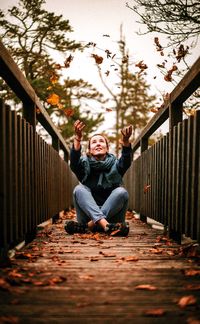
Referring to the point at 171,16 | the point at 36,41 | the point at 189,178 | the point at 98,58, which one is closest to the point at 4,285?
the point at 189,178

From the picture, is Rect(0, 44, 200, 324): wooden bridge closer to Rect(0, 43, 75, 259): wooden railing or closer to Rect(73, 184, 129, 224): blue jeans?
Rect(0, 43, 75, 259): wooden railing

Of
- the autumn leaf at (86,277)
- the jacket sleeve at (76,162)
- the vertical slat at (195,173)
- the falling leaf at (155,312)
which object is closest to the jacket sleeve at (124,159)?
the jacket sleeve at (76,162)

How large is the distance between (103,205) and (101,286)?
98.3 inches

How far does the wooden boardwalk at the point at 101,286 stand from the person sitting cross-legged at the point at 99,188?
917 mm

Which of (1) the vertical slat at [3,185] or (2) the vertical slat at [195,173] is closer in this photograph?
(1) the vertical slat at [3,185]

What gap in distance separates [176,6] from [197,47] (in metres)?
0.67

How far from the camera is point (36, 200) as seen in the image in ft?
12.3

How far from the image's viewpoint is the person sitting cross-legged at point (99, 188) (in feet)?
13.7

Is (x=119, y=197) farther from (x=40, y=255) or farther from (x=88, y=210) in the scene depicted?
(x=40, y=255)

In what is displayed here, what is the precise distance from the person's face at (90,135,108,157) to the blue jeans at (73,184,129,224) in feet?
1.75

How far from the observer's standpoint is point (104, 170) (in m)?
4.75

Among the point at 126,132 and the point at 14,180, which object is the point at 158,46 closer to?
the point at 126,132

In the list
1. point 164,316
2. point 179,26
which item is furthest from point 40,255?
point 179,26

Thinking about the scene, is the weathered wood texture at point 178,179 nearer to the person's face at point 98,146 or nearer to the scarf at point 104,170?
the scarf at point 104,170
